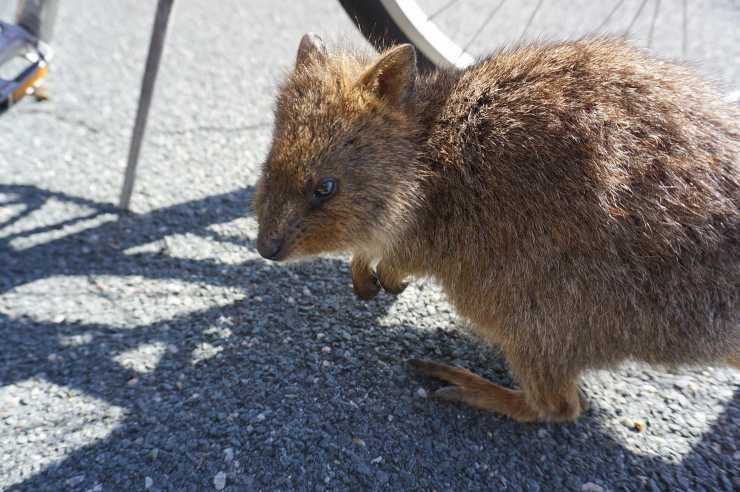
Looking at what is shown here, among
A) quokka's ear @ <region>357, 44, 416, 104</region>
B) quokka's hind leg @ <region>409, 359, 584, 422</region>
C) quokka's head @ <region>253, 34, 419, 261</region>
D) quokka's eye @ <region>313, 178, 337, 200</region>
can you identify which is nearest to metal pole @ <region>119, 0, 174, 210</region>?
quokka's head @ <region>253, 34, 419, 261</region>

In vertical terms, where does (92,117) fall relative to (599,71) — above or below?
below

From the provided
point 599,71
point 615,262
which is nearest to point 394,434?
point 615,262

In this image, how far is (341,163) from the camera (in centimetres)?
243

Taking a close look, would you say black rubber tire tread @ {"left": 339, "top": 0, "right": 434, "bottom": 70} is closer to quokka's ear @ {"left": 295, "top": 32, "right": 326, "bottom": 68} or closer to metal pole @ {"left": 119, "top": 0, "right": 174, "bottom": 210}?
quokka's ear @ {"left": 295, "top": 32, "right": 326, "bottom": 68}

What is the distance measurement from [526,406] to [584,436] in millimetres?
286

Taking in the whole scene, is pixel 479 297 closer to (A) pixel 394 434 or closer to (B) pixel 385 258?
(B) pixel 385 258

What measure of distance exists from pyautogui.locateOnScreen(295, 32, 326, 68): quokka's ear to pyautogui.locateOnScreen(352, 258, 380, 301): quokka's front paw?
95 cm

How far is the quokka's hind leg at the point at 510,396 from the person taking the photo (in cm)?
250

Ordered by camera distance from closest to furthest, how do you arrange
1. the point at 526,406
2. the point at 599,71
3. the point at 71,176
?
the point at 599,71
the point at 526,406
the point at 71,176

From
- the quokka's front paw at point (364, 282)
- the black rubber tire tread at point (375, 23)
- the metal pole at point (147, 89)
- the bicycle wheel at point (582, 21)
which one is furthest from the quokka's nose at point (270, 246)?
the bicycle wheel at point (582, 21)

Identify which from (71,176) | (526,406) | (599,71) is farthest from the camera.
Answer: (71,176)

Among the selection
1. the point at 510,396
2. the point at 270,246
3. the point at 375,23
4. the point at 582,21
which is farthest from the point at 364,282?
the point at 582,21

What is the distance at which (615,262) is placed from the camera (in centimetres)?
222

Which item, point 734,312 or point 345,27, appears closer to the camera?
point 734,312
